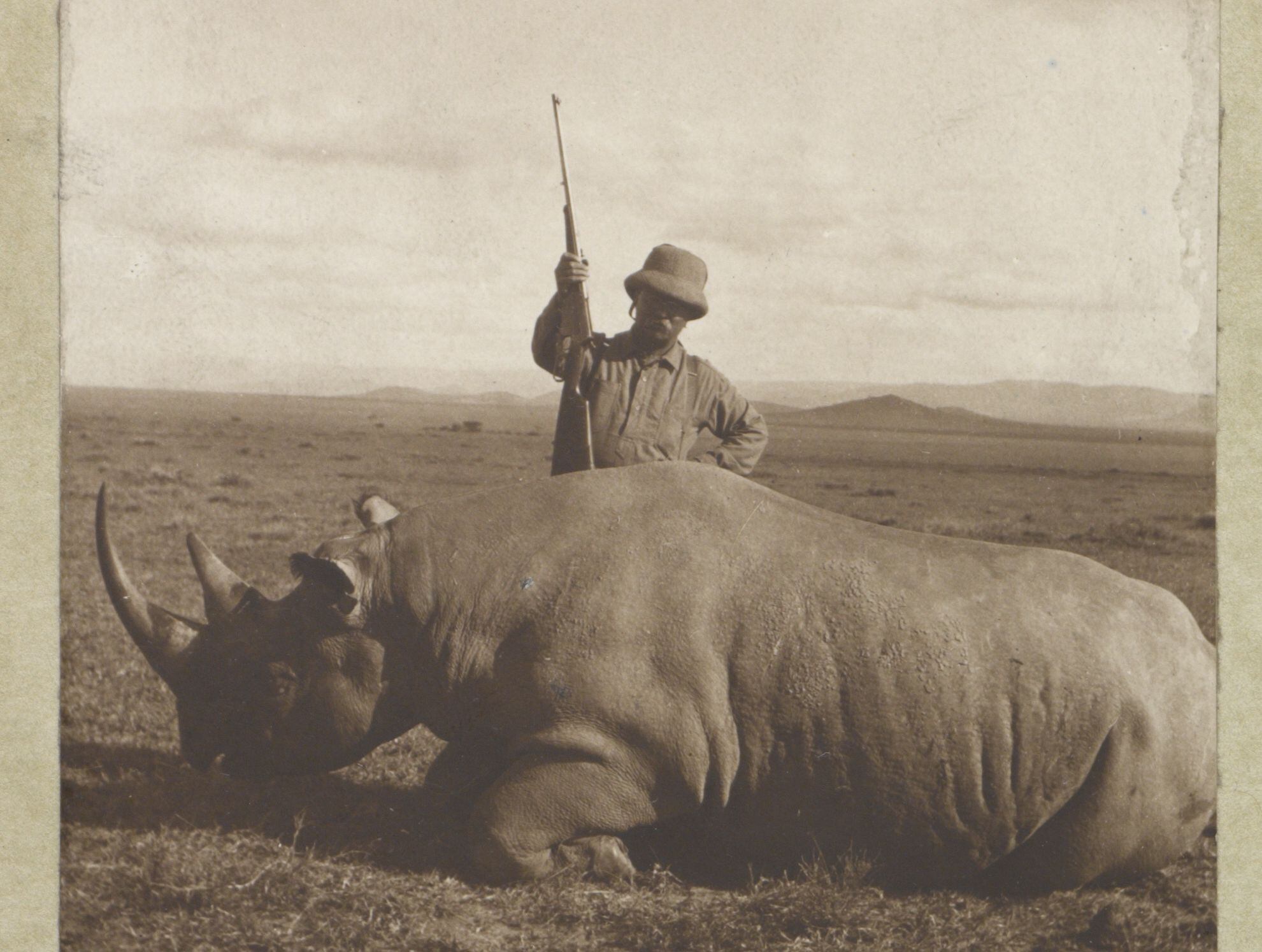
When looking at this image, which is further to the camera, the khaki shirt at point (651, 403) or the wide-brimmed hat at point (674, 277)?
the khaki shirt at point (651, 403)

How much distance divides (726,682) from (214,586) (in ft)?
7.63

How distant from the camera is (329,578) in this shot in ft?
15.6

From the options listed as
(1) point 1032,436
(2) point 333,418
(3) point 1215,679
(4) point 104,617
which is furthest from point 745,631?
(2) point 333,418

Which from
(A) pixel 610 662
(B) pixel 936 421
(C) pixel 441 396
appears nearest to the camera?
(A) pixel 610 662

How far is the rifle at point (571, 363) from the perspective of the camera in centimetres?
590

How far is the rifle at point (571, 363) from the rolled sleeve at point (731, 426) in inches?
26.7

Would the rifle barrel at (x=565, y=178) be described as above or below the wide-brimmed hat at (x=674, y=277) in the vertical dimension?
above

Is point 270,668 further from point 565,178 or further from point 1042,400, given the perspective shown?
point 1042,400

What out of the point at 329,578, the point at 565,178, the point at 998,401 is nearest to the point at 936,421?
the point at 998,401

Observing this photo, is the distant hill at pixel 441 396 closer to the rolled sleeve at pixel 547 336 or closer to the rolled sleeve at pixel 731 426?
the rolled sleeve at pixel 547 336

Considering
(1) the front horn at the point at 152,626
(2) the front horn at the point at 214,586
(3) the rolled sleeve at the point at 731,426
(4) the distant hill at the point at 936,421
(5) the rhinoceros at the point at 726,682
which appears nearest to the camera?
(5) the rhinoceros at the point at 726,682

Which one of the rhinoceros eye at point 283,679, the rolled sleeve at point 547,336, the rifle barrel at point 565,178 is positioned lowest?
the rhinoceros eye at point 283,679

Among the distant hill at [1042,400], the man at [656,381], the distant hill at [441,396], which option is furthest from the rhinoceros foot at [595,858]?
the distant hill at [441,396]

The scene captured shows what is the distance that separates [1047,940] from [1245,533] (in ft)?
9.05
